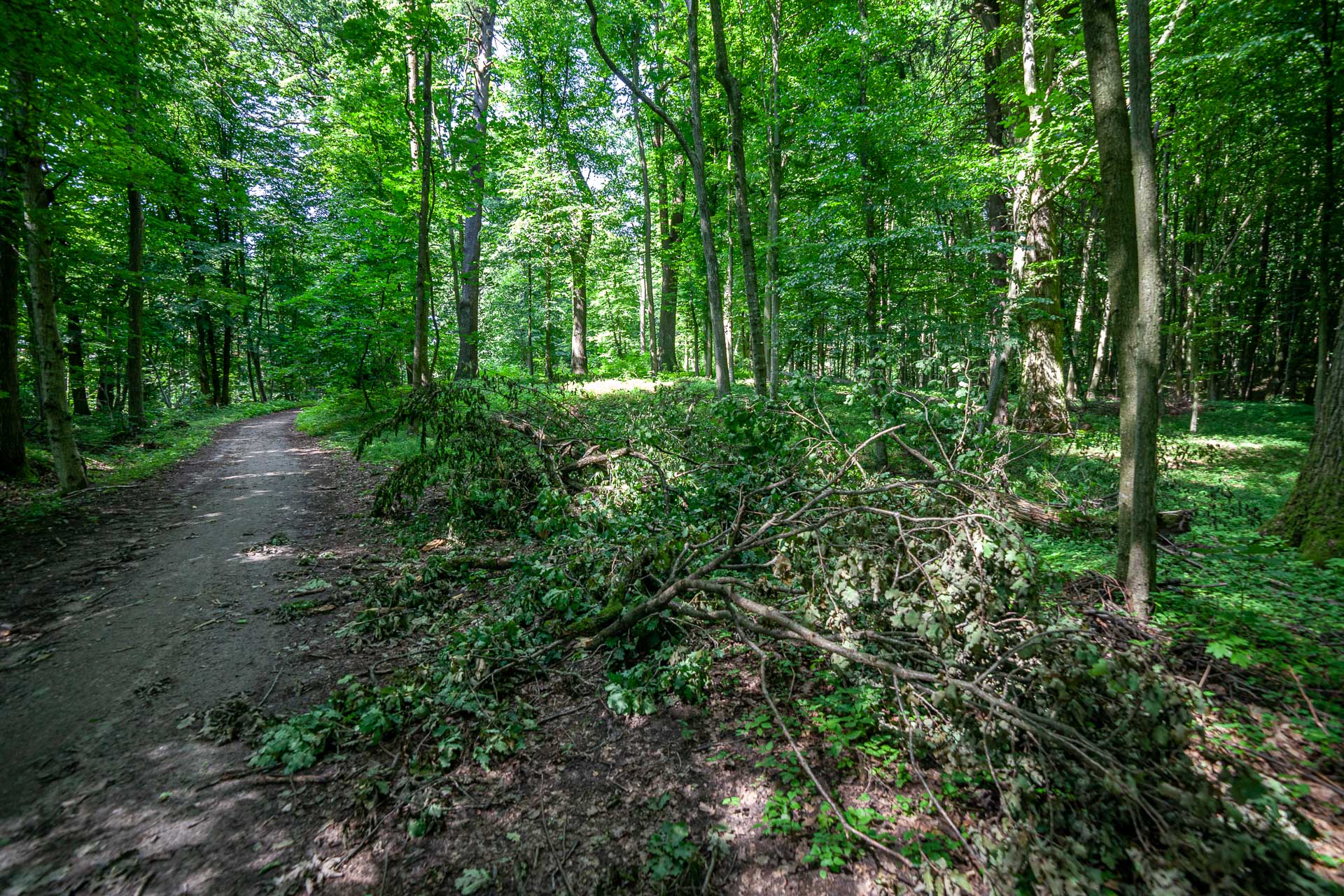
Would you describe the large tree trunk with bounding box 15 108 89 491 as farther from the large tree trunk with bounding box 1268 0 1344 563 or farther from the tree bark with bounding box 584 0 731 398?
the large tree trunk with bounding box 1268 0 1344 563

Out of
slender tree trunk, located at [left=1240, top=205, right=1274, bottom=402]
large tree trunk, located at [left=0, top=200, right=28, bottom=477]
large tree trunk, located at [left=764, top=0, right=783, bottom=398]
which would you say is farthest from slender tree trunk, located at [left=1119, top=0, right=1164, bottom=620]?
slender tree trunk, located at [left=1240, top=205, right=1274, bottom=402]

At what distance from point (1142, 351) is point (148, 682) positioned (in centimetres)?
749

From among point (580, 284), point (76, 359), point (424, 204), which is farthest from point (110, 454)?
point (580, 284)

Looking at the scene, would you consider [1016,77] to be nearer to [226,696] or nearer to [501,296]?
[226,696]

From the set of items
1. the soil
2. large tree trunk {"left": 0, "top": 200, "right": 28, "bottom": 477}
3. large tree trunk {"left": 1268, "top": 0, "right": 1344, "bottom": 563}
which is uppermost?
large tree trunk {"left": 0, "top": 200, "right": 28, "bottom": 477}

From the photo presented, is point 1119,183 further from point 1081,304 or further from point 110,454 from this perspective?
point 1081,304

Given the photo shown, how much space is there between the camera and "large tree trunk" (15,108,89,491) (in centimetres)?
743

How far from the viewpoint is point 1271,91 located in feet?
29.8

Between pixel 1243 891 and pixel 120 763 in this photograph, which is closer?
pixel 1243 891

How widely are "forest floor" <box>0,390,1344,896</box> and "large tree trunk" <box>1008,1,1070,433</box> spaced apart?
5.87 metres

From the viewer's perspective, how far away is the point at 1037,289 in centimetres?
1059

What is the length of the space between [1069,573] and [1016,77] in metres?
11.9

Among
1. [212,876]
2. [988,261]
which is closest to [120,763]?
[212,876]

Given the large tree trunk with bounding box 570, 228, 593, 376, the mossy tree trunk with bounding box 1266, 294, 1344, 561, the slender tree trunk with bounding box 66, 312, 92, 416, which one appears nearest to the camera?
the mossy tree trunk with bounding box 1266, 294, 1344, 561
